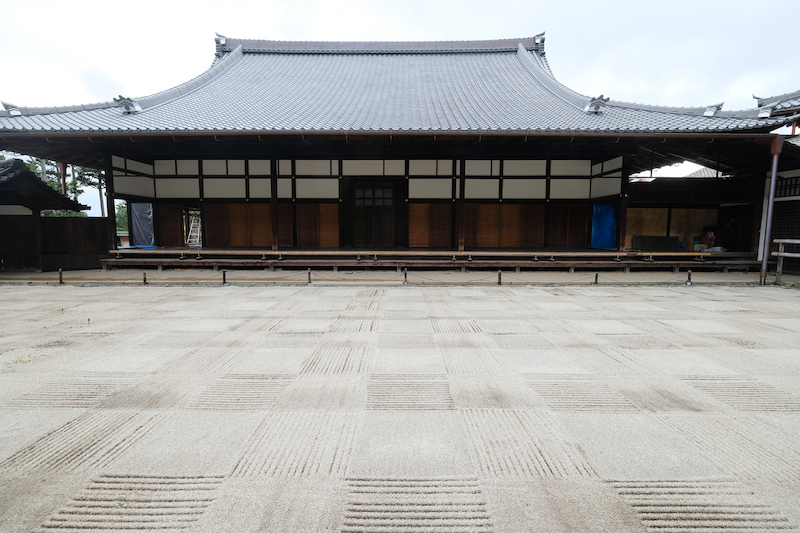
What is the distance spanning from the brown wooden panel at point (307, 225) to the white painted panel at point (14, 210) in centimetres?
765

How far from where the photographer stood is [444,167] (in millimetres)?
12227

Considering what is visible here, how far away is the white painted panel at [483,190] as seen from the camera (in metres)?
12.2

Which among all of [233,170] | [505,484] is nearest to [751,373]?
[505,484]

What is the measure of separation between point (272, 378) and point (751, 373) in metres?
4.64

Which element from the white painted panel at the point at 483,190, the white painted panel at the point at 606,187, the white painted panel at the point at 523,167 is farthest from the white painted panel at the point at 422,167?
the white painted panel at the point at 606,187

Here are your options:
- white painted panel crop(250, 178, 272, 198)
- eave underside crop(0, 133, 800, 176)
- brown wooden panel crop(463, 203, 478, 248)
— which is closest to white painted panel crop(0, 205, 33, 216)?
eave underside crop(0, 133, 800, 176)

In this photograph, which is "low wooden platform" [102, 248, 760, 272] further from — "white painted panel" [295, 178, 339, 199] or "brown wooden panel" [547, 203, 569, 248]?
"white painted panel" [295, 178, 339, 199]

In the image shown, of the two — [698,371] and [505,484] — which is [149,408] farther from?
[698,371]

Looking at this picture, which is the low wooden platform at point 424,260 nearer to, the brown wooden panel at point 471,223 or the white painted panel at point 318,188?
the brown wooden panel at point 471,223

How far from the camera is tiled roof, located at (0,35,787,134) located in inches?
377

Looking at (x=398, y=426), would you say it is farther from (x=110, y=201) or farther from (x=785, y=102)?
(x=785, y=102)

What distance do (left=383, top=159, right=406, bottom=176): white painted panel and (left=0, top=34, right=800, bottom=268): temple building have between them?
0.14 ft

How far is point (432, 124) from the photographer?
10258mm

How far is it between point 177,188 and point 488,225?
10.4 metres
